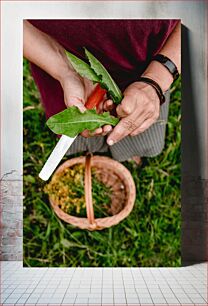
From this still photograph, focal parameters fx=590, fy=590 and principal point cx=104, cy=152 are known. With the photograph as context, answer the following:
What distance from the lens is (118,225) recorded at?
136 inches

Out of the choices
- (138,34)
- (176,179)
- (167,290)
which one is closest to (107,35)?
(138,34)

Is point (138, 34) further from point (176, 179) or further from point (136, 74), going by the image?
point (176, 179)

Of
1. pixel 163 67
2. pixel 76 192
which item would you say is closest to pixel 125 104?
pixel 163 67

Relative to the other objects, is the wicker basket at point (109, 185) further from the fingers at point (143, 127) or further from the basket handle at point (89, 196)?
the fingers at point (143, 127)

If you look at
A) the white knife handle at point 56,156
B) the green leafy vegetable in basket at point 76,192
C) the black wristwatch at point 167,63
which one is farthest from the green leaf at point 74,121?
the black wristwatch at point 167,63

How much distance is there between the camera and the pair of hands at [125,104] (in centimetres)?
327

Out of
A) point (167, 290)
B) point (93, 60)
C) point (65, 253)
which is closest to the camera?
point (167, 290)

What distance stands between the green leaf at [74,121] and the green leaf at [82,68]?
19cm

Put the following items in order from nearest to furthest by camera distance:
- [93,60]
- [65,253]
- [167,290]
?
[167,290] < [93,60] < [65,253]

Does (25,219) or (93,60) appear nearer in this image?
(93,60)

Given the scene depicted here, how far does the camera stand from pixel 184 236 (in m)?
3.58

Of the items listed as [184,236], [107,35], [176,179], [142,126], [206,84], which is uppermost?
[107,35]

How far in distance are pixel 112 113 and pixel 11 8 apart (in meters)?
0.92

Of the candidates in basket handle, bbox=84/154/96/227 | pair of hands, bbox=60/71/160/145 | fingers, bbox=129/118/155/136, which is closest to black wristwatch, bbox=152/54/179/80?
pair of hands, bbox=60/71/160/145
